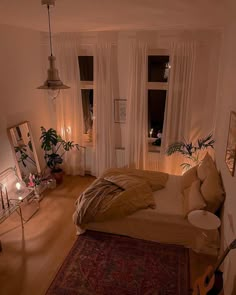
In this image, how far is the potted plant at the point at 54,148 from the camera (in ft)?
15.9

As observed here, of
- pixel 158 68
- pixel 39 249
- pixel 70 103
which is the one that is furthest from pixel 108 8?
pixel 39 249

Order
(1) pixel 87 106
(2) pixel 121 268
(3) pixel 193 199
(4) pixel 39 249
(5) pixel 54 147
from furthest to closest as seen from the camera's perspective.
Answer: (5) pixel 54 147 < (1) pixel 87 106 < (4) pixel 39 249 < (3) pixel 193 199 < (2) pixel 121 268

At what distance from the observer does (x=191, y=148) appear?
14.7 ft

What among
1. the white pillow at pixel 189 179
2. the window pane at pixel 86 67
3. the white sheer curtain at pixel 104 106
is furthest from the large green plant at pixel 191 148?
the window pane at pixel 86 67

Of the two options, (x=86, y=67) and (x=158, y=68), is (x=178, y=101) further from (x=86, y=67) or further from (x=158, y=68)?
(x=86, y=67)

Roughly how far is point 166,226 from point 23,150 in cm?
280

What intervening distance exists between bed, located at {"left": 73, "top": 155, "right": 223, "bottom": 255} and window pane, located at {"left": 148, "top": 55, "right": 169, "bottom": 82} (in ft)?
7.14

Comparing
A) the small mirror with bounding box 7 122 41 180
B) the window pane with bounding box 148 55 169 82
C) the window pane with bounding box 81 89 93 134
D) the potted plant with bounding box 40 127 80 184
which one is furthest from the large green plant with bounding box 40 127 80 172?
the window pane with bounding box 148 55 169 82

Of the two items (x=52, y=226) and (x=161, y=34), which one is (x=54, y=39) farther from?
(x=52, y=226)

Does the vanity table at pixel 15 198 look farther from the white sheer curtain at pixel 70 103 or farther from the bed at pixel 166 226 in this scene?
the white sheer curtain at pixel 70 103

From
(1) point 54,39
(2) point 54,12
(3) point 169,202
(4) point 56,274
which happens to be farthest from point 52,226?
(1) point 54,39

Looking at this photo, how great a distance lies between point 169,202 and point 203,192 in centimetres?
51

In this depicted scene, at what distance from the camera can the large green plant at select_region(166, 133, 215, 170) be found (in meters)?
4.43

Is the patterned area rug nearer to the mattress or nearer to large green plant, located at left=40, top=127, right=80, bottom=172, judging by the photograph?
the mattress
